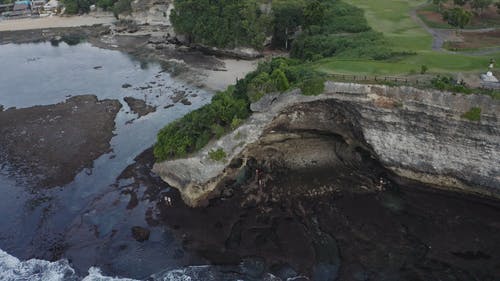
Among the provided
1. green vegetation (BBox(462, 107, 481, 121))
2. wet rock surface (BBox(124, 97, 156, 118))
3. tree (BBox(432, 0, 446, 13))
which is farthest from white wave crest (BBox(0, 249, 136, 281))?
tree (BBox(432, 0, 446, 13))

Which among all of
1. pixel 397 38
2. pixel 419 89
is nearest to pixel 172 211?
pixel 419 89

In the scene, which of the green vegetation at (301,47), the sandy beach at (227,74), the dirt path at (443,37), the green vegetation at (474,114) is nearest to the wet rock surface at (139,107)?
the sandy beach at (227,74)

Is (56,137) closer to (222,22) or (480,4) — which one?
(222,22)

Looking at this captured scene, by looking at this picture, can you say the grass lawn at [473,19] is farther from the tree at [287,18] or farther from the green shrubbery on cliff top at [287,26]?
the tree at [287,18]

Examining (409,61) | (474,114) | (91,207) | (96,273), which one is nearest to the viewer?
(96,273)

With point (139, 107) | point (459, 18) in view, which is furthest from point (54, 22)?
point (459, 18)

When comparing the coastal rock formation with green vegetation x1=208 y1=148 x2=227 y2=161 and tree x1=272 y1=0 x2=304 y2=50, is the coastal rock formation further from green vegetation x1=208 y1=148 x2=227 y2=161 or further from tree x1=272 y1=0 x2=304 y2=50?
green vegetation x1=208 y1=148 x2=227 y2=161

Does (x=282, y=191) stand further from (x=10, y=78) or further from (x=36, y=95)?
(x=10, y=78)
